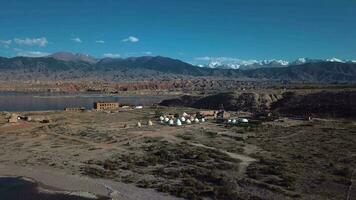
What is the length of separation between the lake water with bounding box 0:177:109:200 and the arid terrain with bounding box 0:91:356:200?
1246mm

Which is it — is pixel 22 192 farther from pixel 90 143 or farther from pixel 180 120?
pixel 180 120

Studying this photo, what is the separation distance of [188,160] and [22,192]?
13.5 metres

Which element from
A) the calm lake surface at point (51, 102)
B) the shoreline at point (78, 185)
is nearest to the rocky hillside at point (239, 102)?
the calm lake surface at point (51, 102)

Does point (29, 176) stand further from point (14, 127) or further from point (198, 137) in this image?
point (14, 127)

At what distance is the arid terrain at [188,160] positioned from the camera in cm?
2862

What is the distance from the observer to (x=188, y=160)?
38.0 m

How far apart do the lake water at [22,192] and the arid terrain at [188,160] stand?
1246 millimetres

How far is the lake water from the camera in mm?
27812

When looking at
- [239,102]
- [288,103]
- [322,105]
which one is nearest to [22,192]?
[322,105]

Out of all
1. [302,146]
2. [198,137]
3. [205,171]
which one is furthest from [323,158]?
[198,137]

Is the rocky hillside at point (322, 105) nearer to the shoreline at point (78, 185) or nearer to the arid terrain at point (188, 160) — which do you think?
the arid terrain at point (188, 160)

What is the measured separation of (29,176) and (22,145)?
14.5m

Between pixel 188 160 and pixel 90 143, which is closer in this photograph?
pixel 188 160

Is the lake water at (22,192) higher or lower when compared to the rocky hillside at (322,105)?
lower
